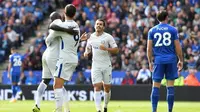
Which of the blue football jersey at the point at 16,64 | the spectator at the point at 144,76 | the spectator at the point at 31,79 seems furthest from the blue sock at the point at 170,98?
the spectator at the point at 31,79

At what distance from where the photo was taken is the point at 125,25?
33.8 meters

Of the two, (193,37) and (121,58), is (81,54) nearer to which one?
(121,58)

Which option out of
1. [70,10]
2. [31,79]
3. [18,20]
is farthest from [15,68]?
[70,10]

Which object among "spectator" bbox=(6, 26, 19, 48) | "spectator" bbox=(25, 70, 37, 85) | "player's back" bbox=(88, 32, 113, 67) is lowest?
"spectator" bbox=(25, 70, 37, 85)

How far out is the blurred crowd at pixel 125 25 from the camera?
103 ft

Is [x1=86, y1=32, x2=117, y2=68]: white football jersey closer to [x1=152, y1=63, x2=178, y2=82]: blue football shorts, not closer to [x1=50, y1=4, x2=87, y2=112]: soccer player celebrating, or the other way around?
[x1=152, y1=63, x2=178, y2=82]: blue football shorts

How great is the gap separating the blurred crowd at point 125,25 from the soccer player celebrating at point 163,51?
1335 cm

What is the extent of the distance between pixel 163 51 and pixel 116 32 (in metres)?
16.6

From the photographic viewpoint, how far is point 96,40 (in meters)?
19.1

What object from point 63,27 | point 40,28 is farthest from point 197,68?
point 63,27

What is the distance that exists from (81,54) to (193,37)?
17.7ft

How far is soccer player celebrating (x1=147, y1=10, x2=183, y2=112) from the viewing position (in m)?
17.0

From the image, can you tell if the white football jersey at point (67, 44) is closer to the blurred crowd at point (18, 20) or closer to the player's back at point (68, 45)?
the player's back at point (68, 45)

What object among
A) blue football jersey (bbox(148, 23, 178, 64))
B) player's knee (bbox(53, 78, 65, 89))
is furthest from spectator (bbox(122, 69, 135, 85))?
player's knee (bbox(53, 78, 65, 89))
